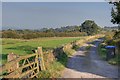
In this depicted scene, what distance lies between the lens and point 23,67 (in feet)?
41.5

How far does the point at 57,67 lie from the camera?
1925 cm

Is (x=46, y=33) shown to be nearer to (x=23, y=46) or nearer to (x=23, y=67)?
(x=23, y=46)

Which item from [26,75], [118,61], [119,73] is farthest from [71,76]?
[118,61]

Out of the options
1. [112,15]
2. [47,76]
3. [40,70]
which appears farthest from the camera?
[112,15]

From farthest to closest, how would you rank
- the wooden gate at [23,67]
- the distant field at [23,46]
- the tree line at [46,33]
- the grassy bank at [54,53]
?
the tree line at [46,33] → the distant field at [23,46] → the grassy bank at [54,53] → the wooden gate at [23,67]

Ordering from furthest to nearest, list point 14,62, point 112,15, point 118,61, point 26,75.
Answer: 1. point 112,15
2. point 118,61
3. point 26,75
4. point 14,62

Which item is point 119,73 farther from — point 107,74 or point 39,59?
point 39,59

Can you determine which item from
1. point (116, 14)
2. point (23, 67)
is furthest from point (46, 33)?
point (23, 67)

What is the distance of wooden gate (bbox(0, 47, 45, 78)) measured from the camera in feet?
35.6

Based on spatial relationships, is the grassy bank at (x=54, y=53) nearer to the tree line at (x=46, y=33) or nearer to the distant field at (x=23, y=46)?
the distant field at (x=23, y=46)

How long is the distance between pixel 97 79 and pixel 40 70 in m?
3.07

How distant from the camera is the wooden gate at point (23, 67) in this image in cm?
1086

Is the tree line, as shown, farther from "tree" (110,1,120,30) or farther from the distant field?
"tree" (110,1,120,30)

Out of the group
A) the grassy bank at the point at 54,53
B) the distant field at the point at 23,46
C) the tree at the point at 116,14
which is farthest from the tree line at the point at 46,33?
the tree at the point at 116,14
